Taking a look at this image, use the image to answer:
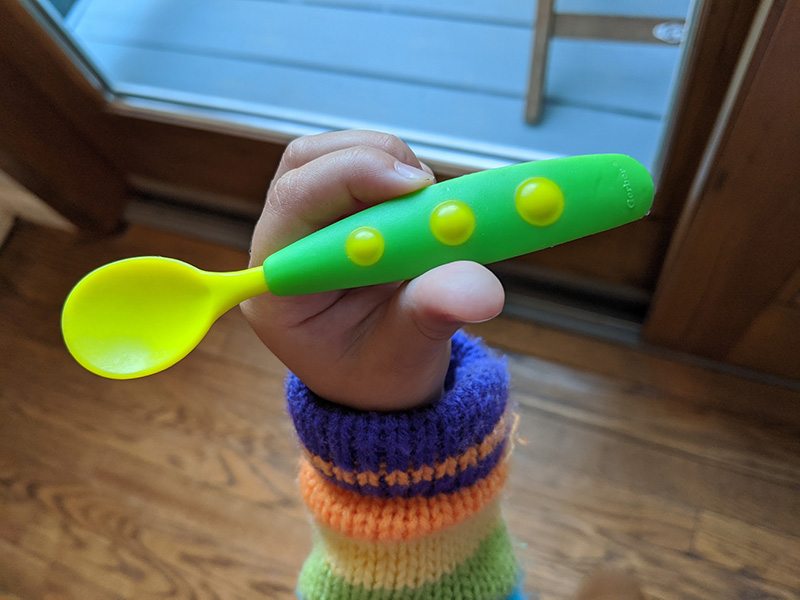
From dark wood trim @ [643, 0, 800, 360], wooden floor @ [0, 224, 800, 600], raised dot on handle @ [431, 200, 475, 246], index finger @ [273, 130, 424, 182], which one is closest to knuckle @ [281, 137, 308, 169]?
index finger @ [273, 130, 424, 182]

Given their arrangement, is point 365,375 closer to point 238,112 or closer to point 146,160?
point 238,112

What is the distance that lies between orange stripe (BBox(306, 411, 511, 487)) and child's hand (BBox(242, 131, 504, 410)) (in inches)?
1.8

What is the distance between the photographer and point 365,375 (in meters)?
0.42

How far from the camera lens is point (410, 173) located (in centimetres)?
35

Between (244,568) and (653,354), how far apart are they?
59 centimetres

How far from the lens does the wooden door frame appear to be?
0.63 metres

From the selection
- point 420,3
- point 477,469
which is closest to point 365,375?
point 477,469

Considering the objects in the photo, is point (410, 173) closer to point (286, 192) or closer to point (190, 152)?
point (286, 192)

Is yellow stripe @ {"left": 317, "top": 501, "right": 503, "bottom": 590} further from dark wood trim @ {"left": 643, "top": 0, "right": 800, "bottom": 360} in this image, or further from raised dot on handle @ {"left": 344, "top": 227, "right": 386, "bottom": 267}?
dark wood trim @ {"left": 643, "top": 0, "right": 800, "bottom": 360}

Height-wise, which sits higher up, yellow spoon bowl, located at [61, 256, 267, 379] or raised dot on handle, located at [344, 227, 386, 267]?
raised dot on handle, located at [344, 227, 386, 267]

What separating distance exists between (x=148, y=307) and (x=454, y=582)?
0.30 metres

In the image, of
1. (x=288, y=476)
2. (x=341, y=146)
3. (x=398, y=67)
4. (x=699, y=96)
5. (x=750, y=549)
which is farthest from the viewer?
(x=398, y=67)

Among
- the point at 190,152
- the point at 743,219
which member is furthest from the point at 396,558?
the point at 190,152

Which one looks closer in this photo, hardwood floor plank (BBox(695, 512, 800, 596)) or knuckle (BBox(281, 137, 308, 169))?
knuckle (BBox(281, 137, 308, 169))
